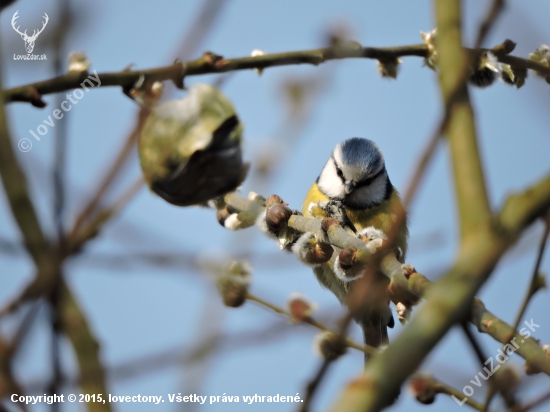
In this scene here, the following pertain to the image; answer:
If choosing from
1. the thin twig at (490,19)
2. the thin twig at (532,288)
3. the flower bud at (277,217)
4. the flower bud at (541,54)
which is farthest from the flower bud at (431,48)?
the thin twig at (490,19)

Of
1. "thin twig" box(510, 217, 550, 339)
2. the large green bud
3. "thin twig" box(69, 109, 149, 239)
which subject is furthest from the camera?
the large green bud

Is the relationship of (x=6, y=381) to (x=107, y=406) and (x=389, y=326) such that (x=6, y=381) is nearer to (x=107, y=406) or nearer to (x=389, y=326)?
(x=107, y=406)

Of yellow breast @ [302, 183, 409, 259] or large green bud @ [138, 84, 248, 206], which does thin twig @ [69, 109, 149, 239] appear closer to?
large green bud @ [138, 84, 248, 206]

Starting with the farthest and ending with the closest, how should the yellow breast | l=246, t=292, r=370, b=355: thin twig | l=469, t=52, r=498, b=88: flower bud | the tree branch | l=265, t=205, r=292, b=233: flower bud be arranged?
the yellow breast, l=469, t=52, r=498, b=88: flower bud, l=265, t=205, r=292, b=233: flower bud, the tree branch, l=246, t=292, r=370, b=355: thin twig

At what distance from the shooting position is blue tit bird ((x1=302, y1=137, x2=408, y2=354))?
3.10 meters

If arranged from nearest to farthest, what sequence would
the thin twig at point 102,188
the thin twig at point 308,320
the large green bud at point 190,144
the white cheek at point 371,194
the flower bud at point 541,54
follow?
the thin twig at point 102,188 < the large green bud at point 190,144 < the thin twig at point 308,320 < the flower bud at point 541,54 < the white cheek at point 371,194

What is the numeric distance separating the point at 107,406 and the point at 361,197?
2.61m

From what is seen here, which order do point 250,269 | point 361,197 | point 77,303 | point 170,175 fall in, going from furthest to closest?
point 361,197 < point 250,269 < point 170,175 < point 77,303


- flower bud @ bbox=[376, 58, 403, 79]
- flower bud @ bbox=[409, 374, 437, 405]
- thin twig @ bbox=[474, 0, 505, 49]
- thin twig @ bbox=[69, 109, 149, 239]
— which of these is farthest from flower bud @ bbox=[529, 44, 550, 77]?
thin twig @ bbox=[69, 109, 149, 239]

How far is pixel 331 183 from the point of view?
3.35 m

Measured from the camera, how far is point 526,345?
3.79ft

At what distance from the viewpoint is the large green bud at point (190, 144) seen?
109cm

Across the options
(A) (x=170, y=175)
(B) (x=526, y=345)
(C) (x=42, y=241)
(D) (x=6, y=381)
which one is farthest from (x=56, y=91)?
(B) (x=526, y=345)

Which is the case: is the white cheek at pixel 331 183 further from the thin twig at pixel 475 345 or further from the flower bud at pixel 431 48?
the thin twig at pixel 475 345
